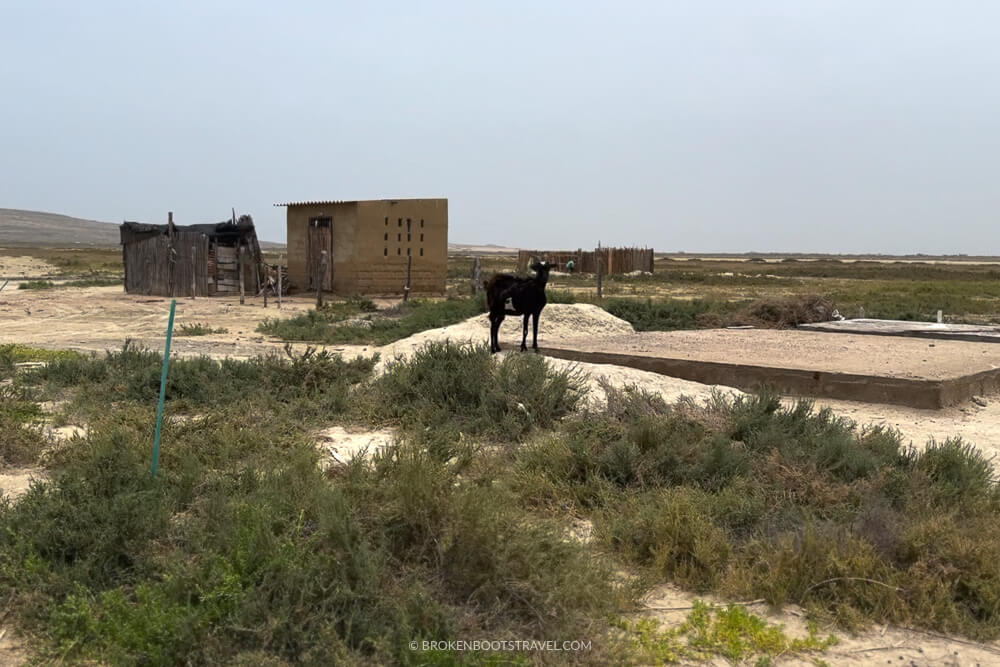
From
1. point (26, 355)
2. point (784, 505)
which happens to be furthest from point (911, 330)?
point (26, 355)

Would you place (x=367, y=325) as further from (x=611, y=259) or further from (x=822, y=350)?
(x=611, y=259)

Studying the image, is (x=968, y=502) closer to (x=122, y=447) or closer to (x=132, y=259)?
(x=122, y=447)

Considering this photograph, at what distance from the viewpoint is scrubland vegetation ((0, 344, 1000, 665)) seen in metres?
3.42

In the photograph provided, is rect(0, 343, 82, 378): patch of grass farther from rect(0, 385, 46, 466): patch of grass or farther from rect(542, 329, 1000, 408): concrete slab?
rect(542, 329, 1000, 408): concrete slab

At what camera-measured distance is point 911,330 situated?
14188mm

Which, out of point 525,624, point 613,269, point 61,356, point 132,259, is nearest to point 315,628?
point 525,624

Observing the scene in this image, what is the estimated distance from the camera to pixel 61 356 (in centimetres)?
1179

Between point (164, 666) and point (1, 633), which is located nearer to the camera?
point (164, 666)

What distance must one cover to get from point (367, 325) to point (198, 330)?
11.3 feet

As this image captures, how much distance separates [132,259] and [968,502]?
26.3 metres

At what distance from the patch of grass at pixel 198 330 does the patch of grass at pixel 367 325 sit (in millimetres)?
844

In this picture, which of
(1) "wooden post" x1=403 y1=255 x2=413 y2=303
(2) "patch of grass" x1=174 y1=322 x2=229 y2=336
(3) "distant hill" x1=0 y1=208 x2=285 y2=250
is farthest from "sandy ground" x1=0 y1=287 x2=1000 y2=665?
(3) "distant hill" x1=0 y1=208 x2=285 y2=250

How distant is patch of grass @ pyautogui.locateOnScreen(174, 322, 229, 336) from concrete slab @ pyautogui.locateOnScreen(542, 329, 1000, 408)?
8.21m

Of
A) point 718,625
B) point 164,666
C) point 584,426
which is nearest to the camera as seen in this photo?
point 164,666
